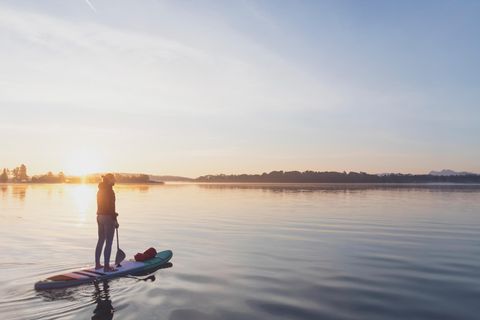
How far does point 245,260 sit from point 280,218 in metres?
18.7

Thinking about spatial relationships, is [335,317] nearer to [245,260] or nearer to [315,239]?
[245,260]

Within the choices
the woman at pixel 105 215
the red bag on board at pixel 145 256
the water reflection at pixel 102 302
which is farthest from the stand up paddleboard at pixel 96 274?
the woman at pixel 105 215

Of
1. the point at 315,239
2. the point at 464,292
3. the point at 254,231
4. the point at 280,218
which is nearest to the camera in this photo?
the point at 464,292

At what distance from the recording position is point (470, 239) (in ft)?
81.0

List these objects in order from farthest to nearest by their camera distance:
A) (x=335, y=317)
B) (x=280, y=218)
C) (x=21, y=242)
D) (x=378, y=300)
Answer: (x=280, y=218)
(x=21, y=242)
(x=378, y=300)
(x=335, y=317)

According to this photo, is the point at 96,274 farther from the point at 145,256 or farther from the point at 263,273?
the point at 263,273

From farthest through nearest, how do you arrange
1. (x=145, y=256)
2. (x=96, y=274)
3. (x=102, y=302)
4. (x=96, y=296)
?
(x=145, y=256) < (x=96, y=274) < (x=96, y=296) < (x=102, y=302)

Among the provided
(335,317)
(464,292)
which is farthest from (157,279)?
(464,292)

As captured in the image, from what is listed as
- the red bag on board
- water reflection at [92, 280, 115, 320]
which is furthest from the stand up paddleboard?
water reflection at [92, 280, 115, 320]

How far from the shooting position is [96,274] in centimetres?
1442

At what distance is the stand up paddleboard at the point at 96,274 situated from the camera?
1313 cm

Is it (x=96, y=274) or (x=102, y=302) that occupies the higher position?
(x=96, y=274)

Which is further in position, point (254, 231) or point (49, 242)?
point (254, 231)

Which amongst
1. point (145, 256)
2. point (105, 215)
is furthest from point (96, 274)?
point (145, 256)
